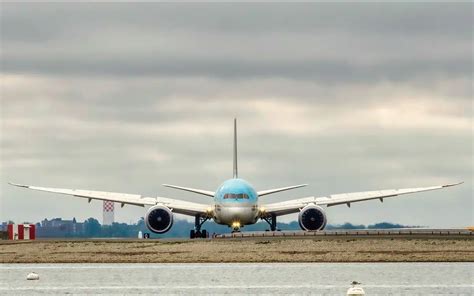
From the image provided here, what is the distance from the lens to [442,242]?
7369 cm

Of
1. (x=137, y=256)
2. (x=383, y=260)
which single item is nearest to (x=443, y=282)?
(x=383, y=260)

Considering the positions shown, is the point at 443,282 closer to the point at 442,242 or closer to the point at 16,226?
the point at 442,242

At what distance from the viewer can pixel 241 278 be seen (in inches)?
1825

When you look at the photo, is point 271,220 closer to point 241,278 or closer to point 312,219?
point 312,219

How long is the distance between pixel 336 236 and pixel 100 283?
3801 centimetres

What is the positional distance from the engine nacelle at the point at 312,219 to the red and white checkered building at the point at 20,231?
23684 millimetres

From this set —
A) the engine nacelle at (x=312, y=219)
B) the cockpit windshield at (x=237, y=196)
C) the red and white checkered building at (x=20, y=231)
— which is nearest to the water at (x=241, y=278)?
the cockpit windshield at (x=237, y=196)

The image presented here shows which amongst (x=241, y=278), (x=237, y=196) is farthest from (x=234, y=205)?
(x=241, y=278)

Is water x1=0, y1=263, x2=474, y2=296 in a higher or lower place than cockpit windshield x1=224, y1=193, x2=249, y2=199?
lower

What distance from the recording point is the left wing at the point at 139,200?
102 meters

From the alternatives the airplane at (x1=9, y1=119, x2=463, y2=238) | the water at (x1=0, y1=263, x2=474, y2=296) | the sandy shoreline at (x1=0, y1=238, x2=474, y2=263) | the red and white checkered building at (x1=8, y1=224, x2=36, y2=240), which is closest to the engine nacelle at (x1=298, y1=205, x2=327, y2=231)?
the airplane at (x1=9, y1=119, x2=463, y2=238)

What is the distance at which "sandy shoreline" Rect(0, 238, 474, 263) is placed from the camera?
60938 mm

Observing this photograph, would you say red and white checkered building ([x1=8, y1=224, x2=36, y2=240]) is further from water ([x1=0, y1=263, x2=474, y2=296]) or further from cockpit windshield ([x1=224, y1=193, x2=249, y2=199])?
water ([x1=0, y1=263, x2=474, y2=296])

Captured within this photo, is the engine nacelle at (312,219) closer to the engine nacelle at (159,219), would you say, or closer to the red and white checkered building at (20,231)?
the engine nacelle at (159,219)
